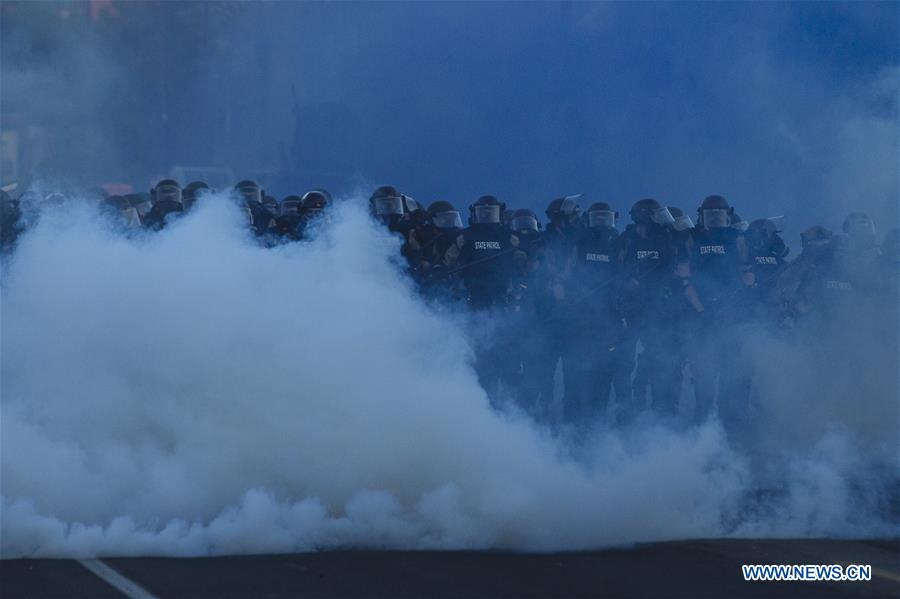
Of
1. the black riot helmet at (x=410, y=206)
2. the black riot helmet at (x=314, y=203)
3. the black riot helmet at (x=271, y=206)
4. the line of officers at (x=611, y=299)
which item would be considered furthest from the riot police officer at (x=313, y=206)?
the black riot helmet at (x=410, y=206)

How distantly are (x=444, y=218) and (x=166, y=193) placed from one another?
94.2 inches

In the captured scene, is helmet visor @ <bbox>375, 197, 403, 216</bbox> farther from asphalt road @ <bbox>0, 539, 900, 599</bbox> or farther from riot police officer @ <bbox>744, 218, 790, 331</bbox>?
asphalt road @ <bbox>0, 539, 900, 599</bbox>

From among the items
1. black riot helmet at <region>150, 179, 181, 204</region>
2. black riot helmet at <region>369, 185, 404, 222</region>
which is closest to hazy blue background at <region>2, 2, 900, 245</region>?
black riot helmet at <region>369, 185, 404, 222</region>

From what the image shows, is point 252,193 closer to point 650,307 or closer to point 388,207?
point 388,207

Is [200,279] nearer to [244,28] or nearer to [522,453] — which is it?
[522,453]

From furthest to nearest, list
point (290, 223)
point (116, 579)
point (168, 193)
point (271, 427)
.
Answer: point (168, 193) → point (290, 223) → point (271, 427) → point (116, 579)

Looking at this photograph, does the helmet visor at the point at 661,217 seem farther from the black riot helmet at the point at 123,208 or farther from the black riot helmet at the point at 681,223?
the black riot helmet at the point at 123,208

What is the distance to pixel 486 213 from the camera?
10.7m

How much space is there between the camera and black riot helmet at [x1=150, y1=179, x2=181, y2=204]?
442 inches

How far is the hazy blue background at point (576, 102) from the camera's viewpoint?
14672 mm

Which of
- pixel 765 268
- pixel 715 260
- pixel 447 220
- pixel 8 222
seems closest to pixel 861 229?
pixel 765 268

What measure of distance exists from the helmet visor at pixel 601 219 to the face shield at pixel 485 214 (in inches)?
32.6

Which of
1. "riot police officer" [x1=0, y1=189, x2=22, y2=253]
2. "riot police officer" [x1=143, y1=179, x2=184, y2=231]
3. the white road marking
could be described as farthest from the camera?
"riot police officer" [x1=143, y1=179, x2=184, y2=231]

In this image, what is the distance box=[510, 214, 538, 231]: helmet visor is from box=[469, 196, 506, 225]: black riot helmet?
23.6 inches
